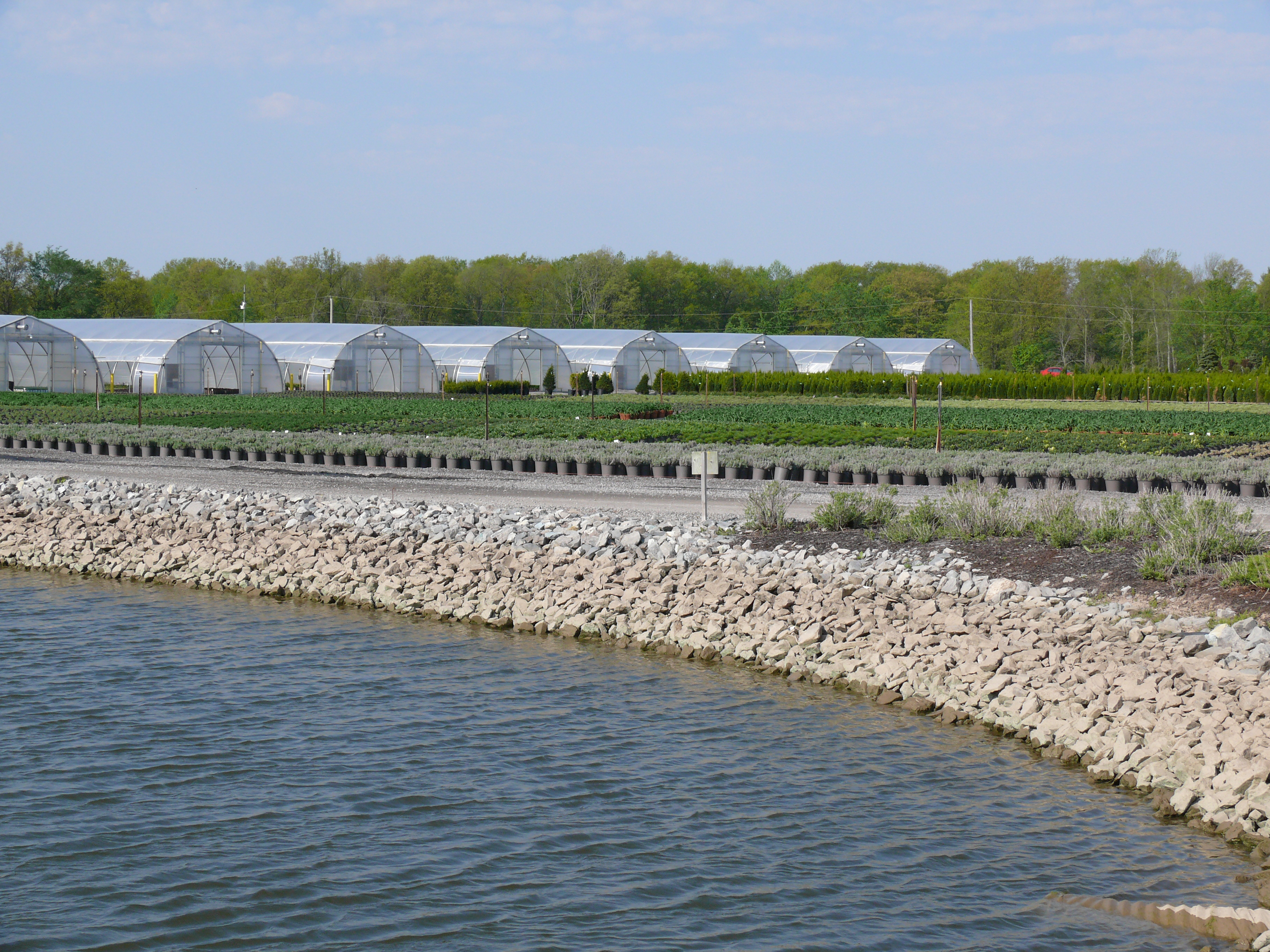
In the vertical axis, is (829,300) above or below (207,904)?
above

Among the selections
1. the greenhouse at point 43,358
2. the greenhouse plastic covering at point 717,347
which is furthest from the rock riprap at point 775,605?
the greenhouse plastic covering at point 717,347

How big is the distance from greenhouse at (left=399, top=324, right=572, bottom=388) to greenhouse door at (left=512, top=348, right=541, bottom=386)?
0.07 feet

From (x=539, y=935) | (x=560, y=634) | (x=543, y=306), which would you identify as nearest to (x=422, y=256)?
(x=543, y=306)

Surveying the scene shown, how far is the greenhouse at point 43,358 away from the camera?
6338cm

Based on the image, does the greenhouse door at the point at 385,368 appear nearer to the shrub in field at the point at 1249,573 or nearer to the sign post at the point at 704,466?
the sign post at the point at 704,466

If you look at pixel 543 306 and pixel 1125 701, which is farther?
pixel 543 306

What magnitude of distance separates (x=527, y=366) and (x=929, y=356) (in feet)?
89.0

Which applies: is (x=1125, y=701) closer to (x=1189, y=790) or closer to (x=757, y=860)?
(x=1189, y=790)

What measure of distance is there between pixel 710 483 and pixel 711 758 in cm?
1609

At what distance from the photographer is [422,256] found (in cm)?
12312

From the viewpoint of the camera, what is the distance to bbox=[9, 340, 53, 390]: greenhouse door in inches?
2505

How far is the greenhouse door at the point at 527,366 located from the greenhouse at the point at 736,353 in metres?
9.78

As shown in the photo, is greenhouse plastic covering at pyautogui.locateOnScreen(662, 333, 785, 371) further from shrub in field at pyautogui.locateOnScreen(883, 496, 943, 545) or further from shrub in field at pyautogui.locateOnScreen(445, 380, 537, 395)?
shrub in field at pyautogui.locateOnScreen(883, 496, 943, 545)

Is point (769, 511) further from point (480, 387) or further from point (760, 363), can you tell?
point (760, 363)
